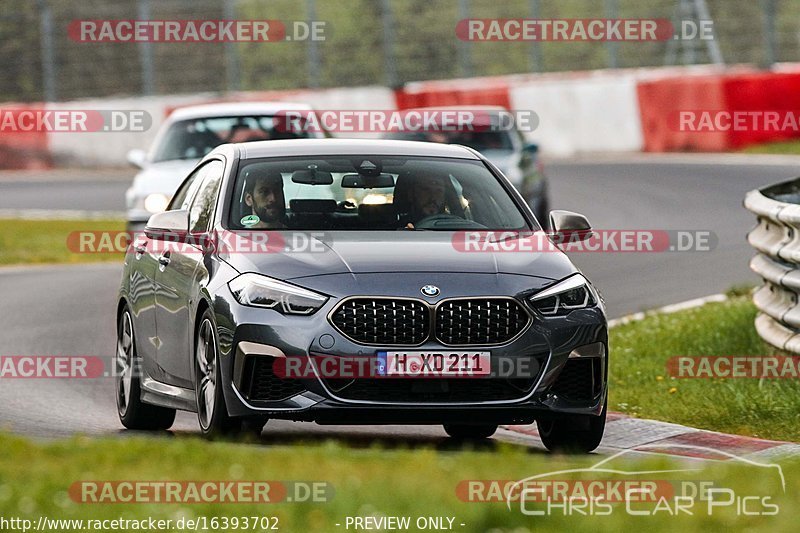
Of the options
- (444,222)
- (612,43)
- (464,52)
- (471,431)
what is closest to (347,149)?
(444,222)

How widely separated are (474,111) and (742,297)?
10176 millimetres

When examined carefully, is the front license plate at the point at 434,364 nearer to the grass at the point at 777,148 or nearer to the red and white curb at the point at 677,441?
the red and white curb at the point at 677,441

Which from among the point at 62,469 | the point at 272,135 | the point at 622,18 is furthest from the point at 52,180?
the point at 62,469

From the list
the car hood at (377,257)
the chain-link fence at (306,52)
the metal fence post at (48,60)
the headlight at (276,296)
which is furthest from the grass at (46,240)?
the headlight at (276,296)

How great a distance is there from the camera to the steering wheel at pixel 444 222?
10.1 metres

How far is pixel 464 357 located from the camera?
8.92 meters

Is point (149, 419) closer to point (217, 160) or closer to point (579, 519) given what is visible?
point (217, 160)

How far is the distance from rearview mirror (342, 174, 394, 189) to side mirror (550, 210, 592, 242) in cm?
92

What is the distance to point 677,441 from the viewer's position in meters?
10.4

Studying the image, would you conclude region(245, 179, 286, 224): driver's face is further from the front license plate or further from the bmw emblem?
the front license plate

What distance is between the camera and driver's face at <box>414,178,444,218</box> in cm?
1022

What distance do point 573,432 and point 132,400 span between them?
8.65 ft

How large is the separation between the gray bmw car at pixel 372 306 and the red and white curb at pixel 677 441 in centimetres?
63

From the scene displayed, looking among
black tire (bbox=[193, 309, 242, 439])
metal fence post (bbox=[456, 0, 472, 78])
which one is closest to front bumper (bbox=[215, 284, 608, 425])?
black tire (bbox=[193, 309, 242, 439])
